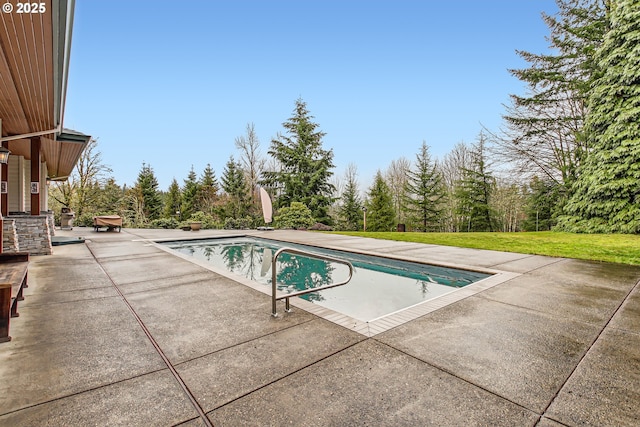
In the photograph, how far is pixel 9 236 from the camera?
637cm

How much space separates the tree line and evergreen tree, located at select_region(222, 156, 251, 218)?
0.31 feet

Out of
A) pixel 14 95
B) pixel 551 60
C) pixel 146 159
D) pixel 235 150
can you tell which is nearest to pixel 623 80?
pixel 551 60

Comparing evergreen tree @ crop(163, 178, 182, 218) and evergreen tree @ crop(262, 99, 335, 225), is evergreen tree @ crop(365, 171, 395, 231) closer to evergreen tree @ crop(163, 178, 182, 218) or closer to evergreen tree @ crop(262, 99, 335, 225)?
evergreen tree @ crop(262, 99, 335, 225)

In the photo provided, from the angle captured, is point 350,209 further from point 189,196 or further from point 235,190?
point 189,196

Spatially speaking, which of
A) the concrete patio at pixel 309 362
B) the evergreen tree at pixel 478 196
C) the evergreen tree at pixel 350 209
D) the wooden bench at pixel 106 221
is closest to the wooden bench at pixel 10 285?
the concrete patio at pixel 309 362

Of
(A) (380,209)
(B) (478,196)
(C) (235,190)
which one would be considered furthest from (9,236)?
(B) (478,196)

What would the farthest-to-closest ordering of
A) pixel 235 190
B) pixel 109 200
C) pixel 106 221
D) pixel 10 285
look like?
1. pixel 235 190
2. pixel 109 200
3. pixel 106 221
4. pixel 10 285

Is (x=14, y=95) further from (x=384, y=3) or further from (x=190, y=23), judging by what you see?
(x=384, y=3)

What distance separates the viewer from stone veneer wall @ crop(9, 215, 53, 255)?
698 centimetres

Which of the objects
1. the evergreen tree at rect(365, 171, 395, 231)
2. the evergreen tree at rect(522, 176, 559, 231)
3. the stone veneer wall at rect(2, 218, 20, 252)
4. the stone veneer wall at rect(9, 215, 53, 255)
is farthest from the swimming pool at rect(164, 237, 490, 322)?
the evergreen tree at rect(365, 171, 395, 231)

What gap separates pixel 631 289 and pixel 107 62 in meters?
23.0

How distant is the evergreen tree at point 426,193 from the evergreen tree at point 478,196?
6.66 ft

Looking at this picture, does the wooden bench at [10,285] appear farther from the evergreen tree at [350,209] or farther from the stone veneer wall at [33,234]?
the evergreen tree at [350,209]

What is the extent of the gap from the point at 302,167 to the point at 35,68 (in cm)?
1956
